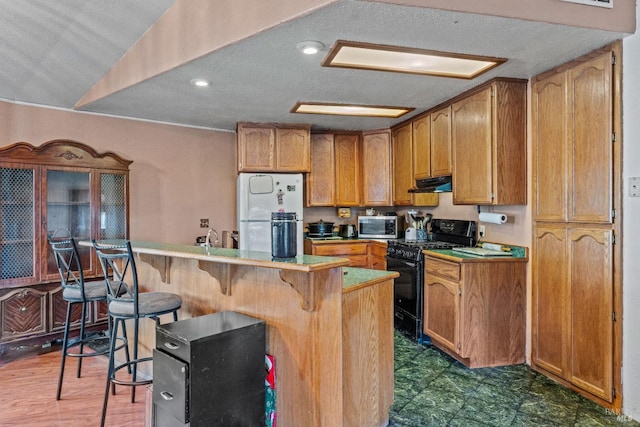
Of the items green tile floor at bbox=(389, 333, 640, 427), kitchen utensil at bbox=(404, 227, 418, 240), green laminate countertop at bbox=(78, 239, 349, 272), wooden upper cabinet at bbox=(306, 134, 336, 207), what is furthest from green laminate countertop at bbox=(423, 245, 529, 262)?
wooden upper cabinet at bbox=(306, 134, 336, 207)

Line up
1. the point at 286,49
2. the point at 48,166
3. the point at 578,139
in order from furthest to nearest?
the point at 48,166, the point at 578,139, the point at 286,49

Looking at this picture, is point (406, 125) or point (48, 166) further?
point (406, 125)

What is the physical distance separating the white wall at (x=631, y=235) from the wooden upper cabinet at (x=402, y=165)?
231 centimetres

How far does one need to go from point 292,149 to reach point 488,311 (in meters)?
2.76

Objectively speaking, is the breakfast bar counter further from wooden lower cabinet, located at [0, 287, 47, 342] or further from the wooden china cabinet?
wooden lower cabinet, located at [0, 287, 47, 342]

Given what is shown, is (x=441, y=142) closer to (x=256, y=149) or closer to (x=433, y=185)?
(x=433, y=185)

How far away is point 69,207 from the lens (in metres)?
3.71

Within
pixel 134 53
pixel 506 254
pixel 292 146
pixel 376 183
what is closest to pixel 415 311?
pixel 506 254

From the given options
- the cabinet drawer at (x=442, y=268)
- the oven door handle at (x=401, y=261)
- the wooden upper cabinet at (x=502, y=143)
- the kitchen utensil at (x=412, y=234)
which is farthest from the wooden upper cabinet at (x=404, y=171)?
the wooden upper cabinet at (x=502, y=143)

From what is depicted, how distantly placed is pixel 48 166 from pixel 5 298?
120cm

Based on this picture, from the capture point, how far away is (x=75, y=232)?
3.73m

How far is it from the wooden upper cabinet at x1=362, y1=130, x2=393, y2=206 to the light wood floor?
3386 millimetres

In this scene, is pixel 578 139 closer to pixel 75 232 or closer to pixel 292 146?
pixel 292 146

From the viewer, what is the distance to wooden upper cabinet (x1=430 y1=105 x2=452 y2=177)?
3.78 meters
